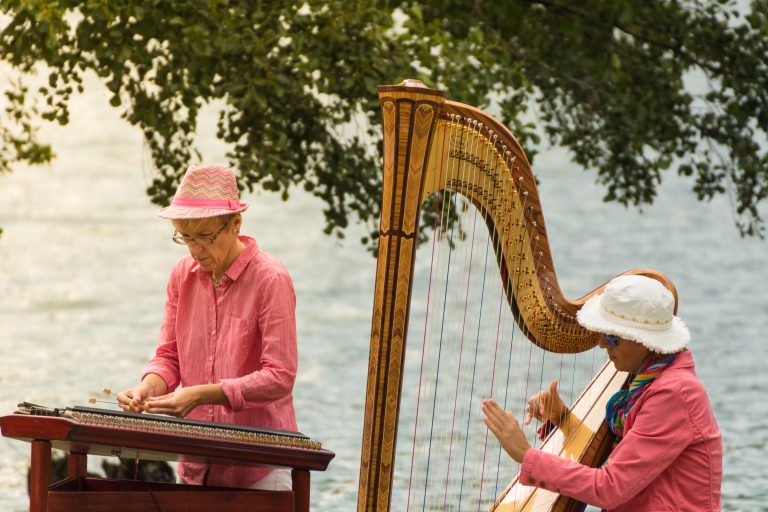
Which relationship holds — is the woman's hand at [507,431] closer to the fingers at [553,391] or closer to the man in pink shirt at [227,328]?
the fingers at [553,391]

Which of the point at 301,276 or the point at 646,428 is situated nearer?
the point at 646,428

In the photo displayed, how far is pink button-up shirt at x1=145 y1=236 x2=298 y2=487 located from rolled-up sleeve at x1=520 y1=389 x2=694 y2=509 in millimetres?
815

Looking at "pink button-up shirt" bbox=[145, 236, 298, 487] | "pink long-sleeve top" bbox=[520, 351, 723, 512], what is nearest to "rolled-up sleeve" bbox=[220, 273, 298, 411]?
"pink button-up shirt" bbox=[145, 236, 298, 487]

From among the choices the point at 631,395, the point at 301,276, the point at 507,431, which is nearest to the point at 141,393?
the point at 507,431

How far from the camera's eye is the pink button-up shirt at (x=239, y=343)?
3.39 m

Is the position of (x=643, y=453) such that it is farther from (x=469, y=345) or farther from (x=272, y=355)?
(x=469, y=345)

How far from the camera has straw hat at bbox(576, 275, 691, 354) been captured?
3.27 meters

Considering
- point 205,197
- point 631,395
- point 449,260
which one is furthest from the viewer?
point 205,197

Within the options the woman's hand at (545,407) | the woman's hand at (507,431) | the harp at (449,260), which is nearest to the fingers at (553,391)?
the woman's hand at (545,407)

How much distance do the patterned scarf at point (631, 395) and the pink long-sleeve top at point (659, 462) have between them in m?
0.02

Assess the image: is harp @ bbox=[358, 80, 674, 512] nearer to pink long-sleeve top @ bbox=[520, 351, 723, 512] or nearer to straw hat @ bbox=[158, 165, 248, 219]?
pink long-sleeve top @ bbox=[520, 351, 723, 512]


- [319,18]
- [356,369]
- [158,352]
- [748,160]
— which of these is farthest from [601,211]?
[158,352]

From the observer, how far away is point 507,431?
3359 mm

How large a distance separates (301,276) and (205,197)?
1574 centimetres
